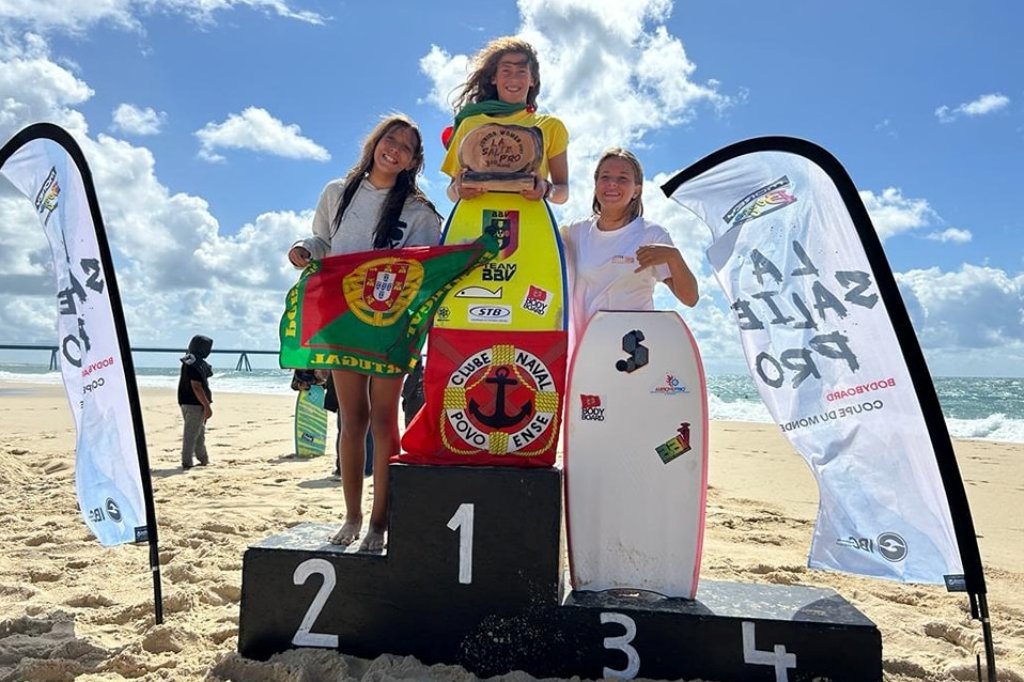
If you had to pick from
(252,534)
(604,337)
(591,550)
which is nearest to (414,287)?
(604,337)

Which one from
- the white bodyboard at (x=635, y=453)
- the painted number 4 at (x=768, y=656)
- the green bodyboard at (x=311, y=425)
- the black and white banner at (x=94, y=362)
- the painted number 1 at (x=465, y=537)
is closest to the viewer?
the painted number 4 at (x=768, y=656)

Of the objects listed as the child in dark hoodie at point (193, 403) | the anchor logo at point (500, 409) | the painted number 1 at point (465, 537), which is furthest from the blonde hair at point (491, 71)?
the child in dark hoodie at point (193, 403)

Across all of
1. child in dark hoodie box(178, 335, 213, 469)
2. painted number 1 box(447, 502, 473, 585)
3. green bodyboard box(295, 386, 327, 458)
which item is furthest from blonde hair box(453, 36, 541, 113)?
green bodyboard box(295, 386, 327, 458)

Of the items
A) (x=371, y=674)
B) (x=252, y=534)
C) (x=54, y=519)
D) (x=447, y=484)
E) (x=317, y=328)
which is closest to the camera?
(x=371, y=674)

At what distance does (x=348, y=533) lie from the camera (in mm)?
2672

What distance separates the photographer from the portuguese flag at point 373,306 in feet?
8.74

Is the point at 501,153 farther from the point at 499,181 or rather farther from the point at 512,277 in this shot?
the point at 512,277

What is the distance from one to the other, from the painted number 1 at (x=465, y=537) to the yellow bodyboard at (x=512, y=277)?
0.68 metres

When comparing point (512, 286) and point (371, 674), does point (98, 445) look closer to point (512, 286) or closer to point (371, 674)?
point (371, 674)

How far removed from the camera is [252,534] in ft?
14.2

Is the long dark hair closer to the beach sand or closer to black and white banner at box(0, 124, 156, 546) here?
black and white banner at box(0, 124, 156, 546)

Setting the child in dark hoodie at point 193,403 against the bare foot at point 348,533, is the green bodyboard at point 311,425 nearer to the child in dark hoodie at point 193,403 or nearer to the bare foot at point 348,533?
the child in dark hoodie at point 193,403

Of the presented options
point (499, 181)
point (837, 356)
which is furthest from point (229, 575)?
point (837, 356)

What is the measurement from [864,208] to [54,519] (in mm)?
5038
